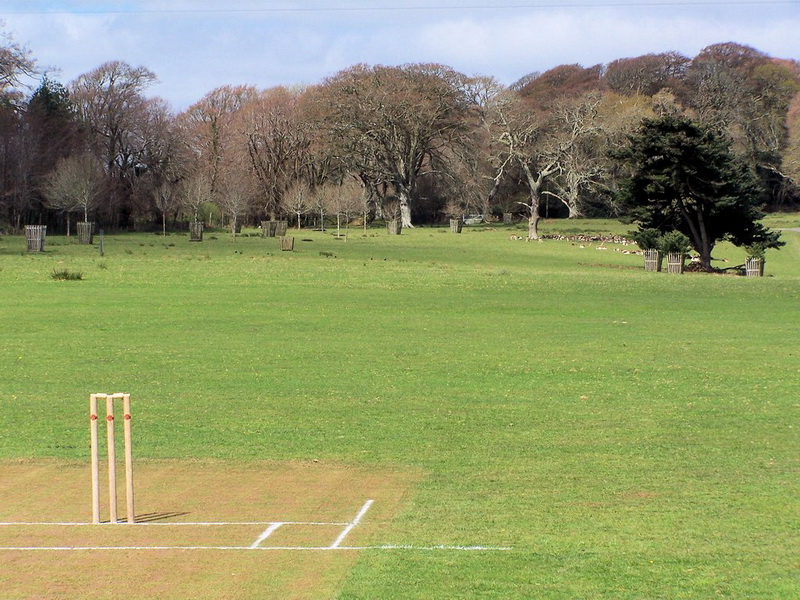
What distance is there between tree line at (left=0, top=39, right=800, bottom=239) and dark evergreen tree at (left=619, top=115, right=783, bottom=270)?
90.6ft

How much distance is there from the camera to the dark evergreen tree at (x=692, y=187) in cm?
5159

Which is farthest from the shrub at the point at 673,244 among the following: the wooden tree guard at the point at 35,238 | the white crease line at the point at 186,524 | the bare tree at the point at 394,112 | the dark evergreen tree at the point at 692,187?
the bare tree at the point at 394,112

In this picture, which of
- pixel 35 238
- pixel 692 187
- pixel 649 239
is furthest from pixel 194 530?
pixel 35 238

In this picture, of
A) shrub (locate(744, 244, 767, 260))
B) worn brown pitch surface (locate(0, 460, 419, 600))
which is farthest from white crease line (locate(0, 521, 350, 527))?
shrub (locate(744, 244, 767, 260))

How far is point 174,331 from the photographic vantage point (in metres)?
23.3

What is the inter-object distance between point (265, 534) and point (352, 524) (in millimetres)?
824

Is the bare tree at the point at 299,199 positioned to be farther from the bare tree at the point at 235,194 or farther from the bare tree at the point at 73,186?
the bare tree at the point at 73,186

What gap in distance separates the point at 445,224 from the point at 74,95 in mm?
42097

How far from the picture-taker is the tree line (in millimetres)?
90125

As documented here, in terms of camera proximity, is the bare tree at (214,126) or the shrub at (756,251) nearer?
the shrub at (756,251)

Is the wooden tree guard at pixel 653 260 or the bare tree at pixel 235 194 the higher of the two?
the bare tree at pixel 235 194

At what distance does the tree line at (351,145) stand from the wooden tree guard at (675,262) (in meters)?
33.5

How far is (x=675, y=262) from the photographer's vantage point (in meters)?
48.8

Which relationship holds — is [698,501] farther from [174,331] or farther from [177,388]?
[174,331]
